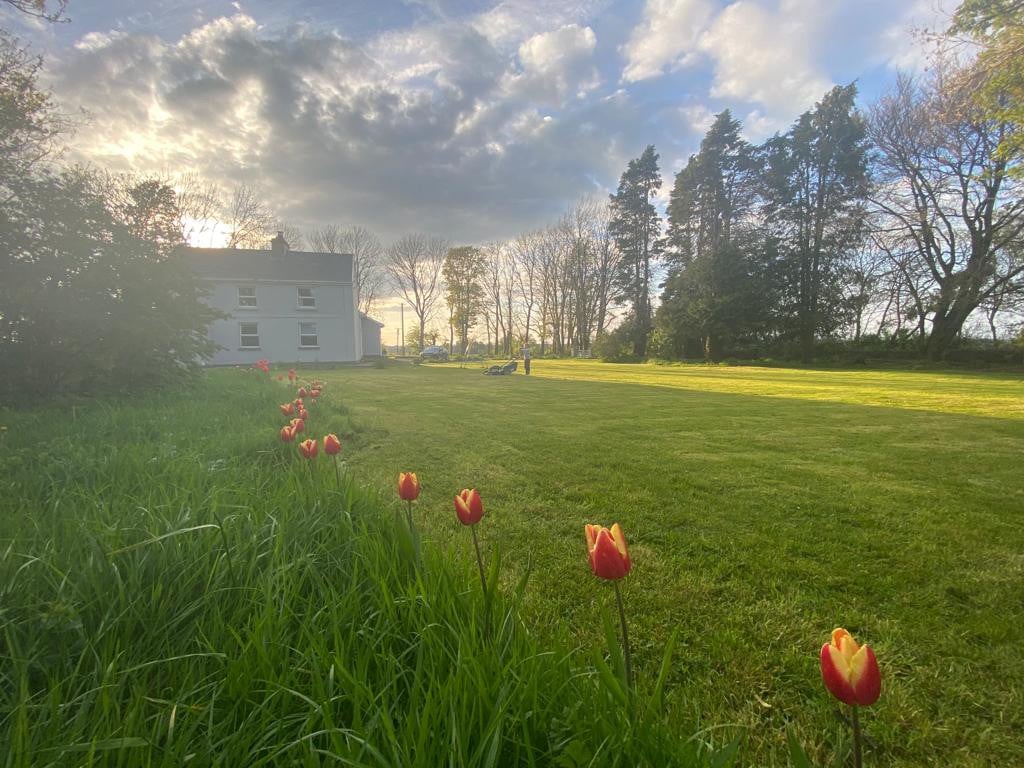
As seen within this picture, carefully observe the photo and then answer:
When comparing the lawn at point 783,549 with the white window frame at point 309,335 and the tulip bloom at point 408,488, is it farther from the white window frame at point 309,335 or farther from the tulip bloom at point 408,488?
the white window frame at point 309,335

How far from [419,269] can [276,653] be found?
1620 inches

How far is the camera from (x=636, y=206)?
33.4m

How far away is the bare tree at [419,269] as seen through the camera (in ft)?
128

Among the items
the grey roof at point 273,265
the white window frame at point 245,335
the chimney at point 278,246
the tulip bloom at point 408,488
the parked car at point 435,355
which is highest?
the chimney at point 278,246

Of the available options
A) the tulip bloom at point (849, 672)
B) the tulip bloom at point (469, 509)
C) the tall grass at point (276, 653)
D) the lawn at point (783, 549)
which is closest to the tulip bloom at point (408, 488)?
the tall grass at point (276, 653)

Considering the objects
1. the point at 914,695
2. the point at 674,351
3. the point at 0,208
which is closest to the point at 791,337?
the point at 674,351

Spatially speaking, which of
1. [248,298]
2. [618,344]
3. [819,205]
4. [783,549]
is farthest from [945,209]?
[248,298]

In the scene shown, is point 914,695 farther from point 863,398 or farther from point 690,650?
point 863,398

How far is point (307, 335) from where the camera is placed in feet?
75.6

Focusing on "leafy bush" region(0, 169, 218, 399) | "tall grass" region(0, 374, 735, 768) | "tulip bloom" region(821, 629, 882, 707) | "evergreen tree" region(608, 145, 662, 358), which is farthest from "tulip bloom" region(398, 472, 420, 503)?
"evergreen tree" region(608, 145, 662, 358)

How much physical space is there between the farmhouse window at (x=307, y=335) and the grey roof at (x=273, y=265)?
2.42 m

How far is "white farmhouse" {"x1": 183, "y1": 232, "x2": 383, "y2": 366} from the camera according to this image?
22.0 m

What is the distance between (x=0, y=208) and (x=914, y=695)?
900 cm

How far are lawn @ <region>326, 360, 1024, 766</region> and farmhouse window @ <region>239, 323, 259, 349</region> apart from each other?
20.3m
